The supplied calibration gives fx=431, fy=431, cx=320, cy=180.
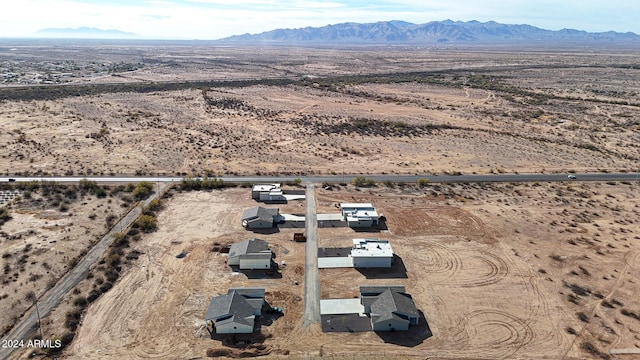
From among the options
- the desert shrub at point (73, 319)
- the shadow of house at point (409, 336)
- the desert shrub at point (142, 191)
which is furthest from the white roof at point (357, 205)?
the desert shrub at point (73, 319)

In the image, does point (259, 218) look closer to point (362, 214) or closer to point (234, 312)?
point (362, 214)

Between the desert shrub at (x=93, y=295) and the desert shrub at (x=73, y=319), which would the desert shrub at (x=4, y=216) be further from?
the desert shrub at (x=73, y=319)

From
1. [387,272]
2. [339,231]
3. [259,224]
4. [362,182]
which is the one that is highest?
[362,182]

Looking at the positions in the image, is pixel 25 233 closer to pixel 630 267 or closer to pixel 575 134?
pixel 630 267

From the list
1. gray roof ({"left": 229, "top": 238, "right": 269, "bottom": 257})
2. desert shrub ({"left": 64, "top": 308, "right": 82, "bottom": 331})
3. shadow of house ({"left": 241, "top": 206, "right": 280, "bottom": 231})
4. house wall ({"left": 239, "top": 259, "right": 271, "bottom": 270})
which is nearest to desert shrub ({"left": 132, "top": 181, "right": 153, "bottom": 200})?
shadow of house ({"left": 241, "top": 206, "right": 280, "bottom": 231})

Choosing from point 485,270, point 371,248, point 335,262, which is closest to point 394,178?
point 371,248

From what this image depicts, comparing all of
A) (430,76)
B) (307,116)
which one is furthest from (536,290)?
(430,76)
